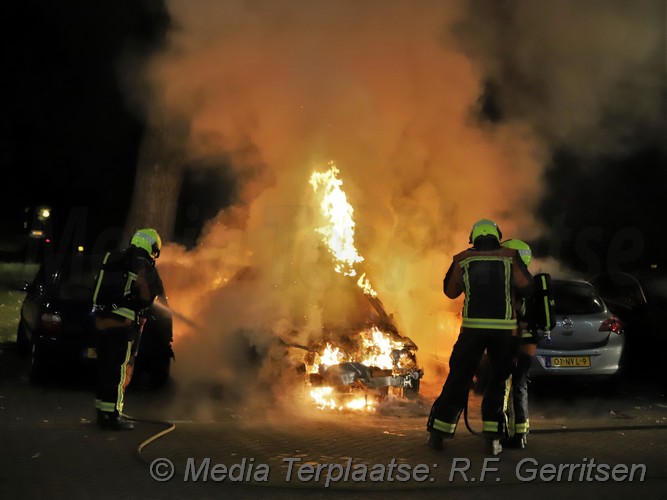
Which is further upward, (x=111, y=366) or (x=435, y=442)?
(x=111, y=366)

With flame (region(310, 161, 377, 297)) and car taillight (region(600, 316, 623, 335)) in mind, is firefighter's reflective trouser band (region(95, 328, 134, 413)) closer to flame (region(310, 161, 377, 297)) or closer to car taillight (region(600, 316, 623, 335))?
flame (region(310, 161, 377, 297))

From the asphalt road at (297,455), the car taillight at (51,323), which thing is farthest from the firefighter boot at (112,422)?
the car taillight at (51,323)

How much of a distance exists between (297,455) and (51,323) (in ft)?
12.7

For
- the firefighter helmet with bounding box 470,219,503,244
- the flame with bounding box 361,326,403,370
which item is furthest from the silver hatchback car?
the firefighter helmet with bounding box 470,219,503,244

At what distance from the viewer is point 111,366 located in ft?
21.9

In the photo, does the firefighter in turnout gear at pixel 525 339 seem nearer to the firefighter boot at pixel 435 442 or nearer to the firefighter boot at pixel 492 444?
the firefighter boot at pixel 492 444

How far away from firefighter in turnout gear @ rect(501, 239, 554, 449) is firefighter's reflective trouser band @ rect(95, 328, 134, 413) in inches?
130

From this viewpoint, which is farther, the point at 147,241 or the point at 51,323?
the point at 51,323

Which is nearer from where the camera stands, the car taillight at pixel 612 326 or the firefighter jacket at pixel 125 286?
the firefighter jacket at pixel 125 286

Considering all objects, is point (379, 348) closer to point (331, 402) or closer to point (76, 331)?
point (331, 402)

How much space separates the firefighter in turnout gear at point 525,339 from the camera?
21.1 ft

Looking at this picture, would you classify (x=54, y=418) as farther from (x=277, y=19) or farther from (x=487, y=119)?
(x=487, y=119)

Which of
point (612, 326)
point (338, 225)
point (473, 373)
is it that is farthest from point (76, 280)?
point (612, 326)

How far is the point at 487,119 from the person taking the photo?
13.6m
